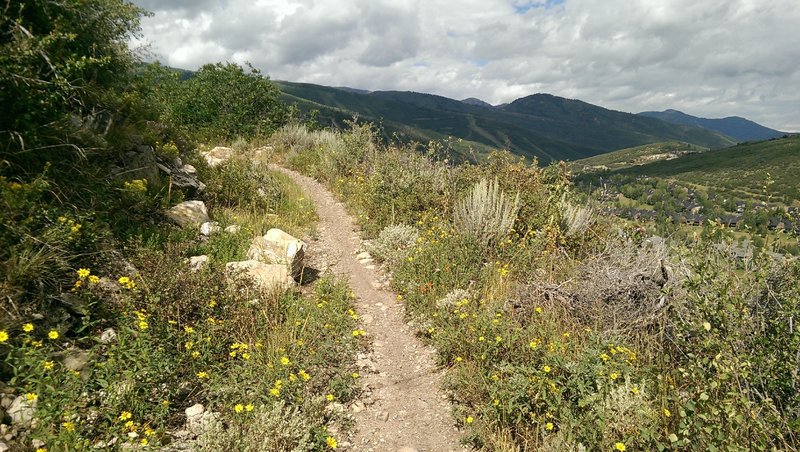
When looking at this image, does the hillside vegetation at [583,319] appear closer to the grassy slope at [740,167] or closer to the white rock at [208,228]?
the white rock at [208,228]

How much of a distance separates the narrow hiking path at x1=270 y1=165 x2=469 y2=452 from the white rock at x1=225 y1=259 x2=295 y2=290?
120 centimetres

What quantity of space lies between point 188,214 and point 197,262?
1.70 meters

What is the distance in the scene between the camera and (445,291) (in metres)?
6.07

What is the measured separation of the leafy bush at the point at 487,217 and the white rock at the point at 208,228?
14.2ft

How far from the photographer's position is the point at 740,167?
113 m

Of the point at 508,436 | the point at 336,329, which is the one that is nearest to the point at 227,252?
the point at 336,329

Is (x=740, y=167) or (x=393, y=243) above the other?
(x=393, y=243)

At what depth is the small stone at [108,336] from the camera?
3751mm

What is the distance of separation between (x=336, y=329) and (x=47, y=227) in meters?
3.22

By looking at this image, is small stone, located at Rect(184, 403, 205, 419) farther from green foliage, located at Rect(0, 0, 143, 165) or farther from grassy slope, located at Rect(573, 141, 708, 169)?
grassy slope, located at Rect(573, 141, 708, 169)

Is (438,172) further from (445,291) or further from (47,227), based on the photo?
(47,227)

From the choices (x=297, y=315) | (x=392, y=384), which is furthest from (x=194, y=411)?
(x=392, y=384)

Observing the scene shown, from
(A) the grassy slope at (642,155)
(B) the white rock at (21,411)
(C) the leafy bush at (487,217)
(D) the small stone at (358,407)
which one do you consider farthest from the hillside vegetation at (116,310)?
(A) the grassy slope at (642,155)

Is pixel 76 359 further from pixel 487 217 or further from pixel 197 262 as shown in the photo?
pixel 487 217
